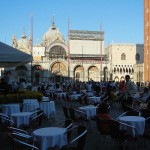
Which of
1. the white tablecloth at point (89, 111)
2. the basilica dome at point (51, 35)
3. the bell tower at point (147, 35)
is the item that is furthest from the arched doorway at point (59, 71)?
the white tablecloth at point (89, 111)

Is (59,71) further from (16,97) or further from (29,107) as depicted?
(29,107)

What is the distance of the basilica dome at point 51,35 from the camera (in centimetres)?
6988

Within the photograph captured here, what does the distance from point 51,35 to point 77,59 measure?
9.63m

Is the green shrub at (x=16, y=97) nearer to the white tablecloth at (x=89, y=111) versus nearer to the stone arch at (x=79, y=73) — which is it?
the white tablecloth at (x=89, y=111)

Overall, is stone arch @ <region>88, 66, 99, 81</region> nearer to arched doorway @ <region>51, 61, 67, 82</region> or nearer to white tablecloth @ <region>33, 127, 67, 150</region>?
arched doorway @ <region>51, 61, 67, 82</region>

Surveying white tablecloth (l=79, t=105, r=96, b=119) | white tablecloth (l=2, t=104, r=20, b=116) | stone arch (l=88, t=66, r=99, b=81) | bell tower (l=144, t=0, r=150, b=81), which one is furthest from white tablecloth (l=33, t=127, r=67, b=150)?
stone arch (l=88, t=66, r=99, b=81)

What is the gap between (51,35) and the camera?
72.1 meters

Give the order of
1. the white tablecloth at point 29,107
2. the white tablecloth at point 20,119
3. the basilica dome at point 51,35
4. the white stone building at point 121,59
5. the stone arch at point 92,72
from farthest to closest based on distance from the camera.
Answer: the basilica dome at point 51,35, the white stone building at point 121,59, the stone arch at point 92,72, the white tablecloth at point 29,107, the white tablecloth at point 20,119

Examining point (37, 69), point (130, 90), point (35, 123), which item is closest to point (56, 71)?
point (37, 69)

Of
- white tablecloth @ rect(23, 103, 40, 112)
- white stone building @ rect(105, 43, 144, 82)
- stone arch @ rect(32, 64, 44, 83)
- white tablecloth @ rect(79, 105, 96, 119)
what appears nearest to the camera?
white tablecloth @ rect(79, 105, 96, 119)

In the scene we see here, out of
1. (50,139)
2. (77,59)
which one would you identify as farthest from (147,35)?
(50,139)

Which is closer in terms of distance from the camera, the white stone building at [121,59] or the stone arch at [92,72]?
the stone arch at [92,72]

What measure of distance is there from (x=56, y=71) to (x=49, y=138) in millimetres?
58646

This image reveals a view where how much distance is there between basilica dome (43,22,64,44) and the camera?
69875 mm
